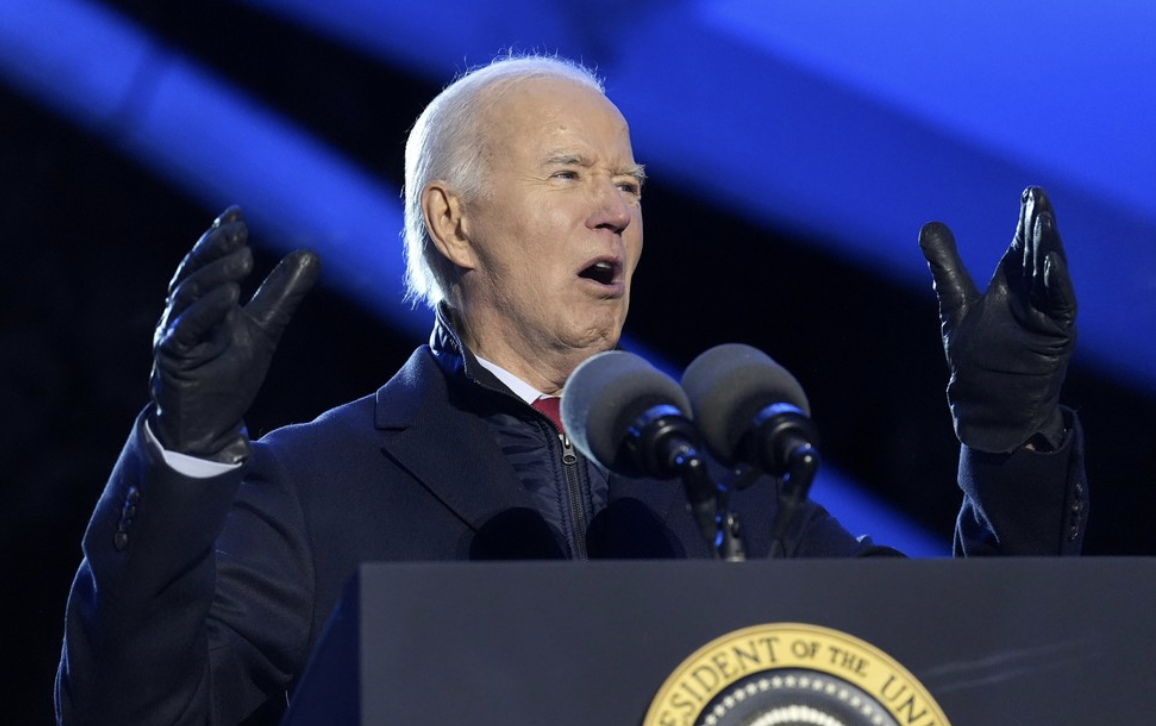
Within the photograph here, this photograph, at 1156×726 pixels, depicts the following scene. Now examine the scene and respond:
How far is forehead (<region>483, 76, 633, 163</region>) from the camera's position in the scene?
6.88 feet

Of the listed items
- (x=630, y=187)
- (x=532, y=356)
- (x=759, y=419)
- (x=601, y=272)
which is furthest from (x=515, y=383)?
(x=759, y=419)

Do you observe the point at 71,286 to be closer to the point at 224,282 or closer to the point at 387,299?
the point at 387,299

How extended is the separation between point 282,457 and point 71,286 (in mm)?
938

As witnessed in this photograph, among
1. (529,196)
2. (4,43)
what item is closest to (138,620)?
(529,196)

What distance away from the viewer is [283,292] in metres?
1.37

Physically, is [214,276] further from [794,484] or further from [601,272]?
[601,272]

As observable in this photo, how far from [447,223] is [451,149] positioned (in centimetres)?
10

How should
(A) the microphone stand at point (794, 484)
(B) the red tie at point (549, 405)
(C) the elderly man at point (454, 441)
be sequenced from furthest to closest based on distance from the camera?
(B) the red tie at point (549, 405), (C) the elderly man at point (454, 441), (A) the microphone stand at point (794, 484)

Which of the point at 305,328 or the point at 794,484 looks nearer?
the point at 794,484

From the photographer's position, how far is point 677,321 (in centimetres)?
302

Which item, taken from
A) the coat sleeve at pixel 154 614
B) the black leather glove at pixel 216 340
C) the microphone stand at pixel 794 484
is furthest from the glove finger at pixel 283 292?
the microphone stand at pixel 794 484

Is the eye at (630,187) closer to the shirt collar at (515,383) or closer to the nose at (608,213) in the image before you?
the nose at (608,213)

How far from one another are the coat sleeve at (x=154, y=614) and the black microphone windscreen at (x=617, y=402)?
302 millimetres

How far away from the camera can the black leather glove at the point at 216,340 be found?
128 centimetres
